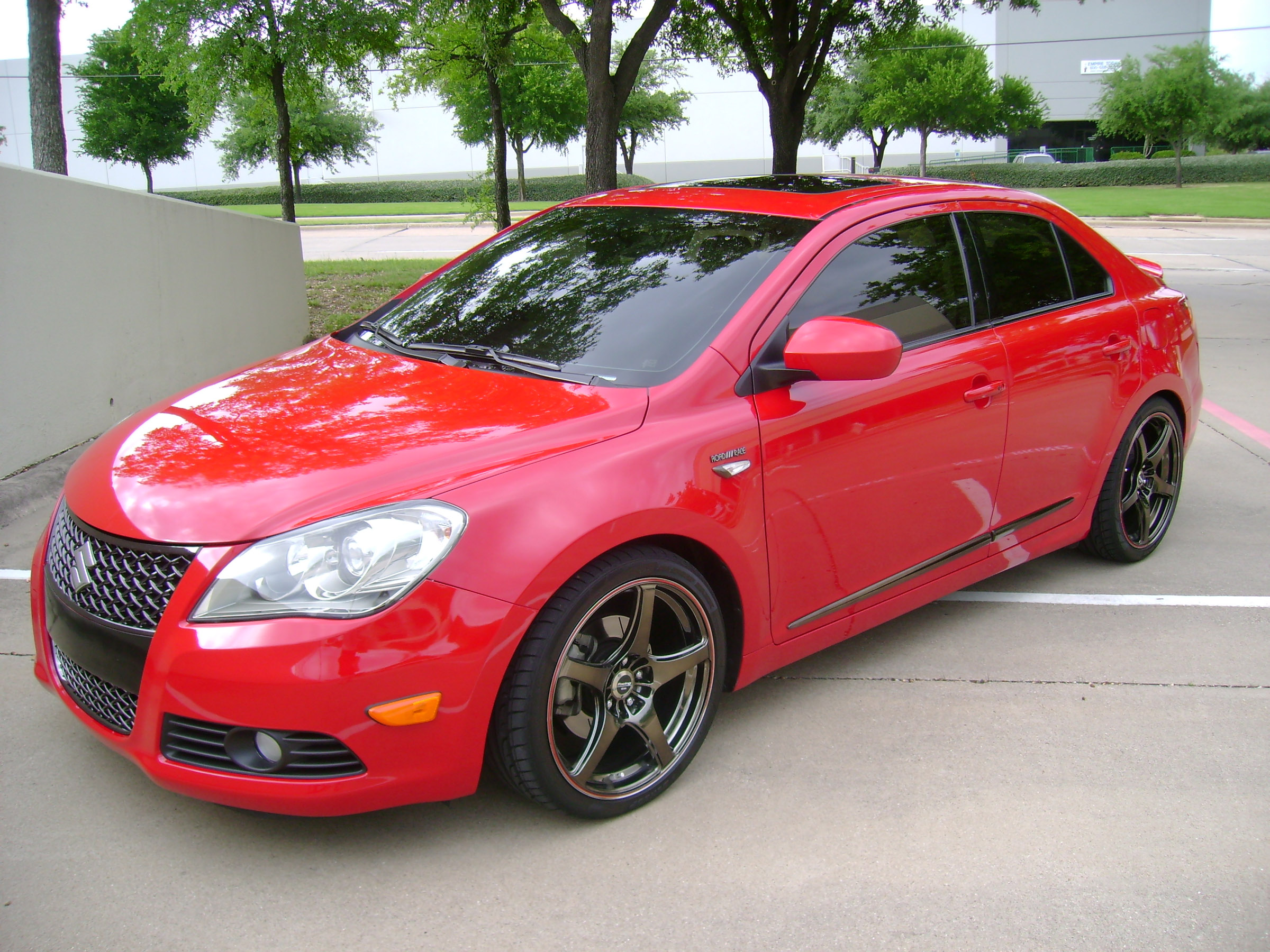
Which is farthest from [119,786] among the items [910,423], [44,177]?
[44,177]

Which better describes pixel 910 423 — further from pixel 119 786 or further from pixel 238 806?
pixel 119 786

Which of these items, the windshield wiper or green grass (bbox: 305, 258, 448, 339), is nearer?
the windshield wiper

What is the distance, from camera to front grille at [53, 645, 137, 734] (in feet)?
8.15

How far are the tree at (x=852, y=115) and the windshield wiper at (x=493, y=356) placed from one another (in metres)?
43.7

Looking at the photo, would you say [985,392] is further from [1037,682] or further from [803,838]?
[803,838]

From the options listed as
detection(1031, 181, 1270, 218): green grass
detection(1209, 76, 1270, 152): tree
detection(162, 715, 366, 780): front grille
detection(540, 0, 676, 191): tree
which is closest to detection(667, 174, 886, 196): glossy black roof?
detection(162, 715, 366, 780): front grille

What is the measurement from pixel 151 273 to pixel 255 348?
153 cm

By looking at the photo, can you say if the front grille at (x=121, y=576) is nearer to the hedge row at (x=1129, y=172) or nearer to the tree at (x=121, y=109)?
the tree at (x=121, y=109)

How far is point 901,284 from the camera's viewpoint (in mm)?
3477

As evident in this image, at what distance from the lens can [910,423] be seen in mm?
3316

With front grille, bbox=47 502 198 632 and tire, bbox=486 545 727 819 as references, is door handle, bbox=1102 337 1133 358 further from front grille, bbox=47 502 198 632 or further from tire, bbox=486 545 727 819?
front grille, bbox=47 502 198 632

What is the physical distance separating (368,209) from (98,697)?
3837 cm

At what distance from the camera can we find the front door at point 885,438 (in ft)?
9.97

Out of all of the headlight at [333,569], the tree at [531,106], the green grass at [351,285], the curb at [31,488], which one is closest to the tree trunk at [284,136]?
the green grass at [351,285]
